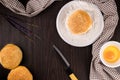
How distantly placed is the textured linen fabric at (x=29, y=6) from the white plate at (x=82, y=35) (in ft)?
0.17

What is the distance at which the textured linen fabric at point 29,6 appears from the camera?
883mm

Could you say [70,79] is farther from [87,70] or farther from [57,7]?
[57,7]

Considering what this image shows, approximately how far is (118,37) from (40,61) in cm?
23

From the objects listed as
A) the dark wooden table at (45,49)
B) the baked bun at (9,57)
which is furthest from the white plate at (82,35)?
the baked bun at (9,57)

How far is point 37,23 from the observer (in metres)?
0.90

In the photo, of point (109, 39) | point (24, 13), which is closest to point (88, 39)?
point (109, 39)

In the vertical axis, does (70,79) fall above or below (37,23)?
below

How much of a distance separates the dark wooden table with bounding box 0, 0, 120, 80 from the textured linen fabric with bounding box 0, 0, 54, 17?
2cm

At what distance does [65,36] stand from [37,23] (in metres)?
0.09

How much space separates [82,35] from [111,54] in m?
0.10

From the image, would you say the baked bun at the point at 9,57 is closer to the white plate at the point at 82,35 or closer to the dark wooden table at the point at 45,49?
the dark wooden table at the point at 45,49

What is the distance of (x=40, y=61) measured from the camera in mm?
894

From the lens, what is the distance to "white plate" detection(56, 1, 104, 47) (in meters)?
0.89

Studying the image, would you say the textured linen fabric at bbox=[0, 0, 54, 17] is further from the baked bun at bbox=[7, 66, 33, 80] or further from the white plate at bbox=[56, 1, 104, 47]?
the baked bun at bbox=[7, 66, 33, 80]
